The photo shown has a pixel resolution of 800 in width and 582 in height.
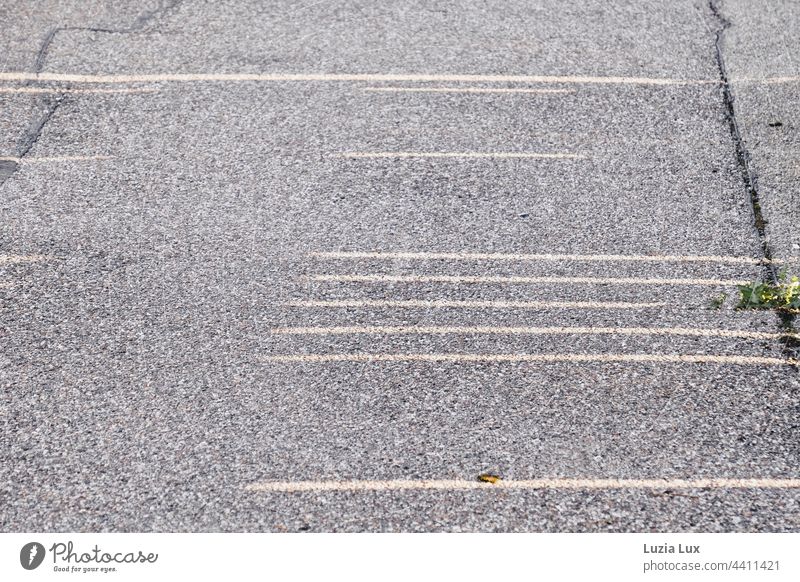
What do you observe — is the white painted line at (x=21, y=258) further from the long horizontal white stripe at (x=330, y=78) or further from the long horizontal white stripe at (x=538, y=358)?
the long horizontal white stripe at (x=330, y=78)

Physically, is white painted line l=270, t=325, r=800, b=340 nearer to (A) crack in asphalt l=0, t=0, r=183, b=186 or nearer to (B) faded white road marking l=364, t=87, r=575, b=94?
(A) crack in asphalt l=0, t=0, r=183, b=186

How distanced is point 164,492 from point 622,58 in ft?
17.5

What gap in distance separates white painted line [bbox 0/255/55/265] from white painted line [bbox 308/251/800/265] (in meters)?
1.51

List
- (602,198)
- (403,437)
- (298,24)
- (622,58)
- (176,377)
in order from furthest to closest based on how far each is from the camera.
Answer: (298,24) → (622,58) → (602,198) → (176,377) → (403,437)

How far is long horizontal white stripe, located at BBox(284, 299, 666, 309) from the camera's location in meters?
5.02

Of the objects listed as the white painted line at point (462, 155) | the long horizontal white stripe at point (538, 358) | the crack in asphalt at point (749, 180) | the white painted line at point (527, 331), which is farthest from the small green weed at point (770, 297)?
the white painted line at point (462, 155)

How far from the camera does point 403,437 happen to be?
425cm

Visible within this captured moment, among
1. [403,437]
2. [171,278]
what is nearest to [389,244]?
[171,278]

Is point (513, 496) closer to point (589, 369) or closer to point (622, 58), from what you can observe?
point (589, 369)

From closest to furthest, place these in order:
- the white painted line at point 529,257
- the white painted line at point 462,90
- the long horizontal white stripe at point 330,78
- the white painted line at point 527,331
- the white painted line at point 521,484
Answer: the white painted line at point 521,484 < the white painted line at point 527,331 < the white painted line at point 529,257 < the white painted line at point 462,90 < the long horizontal white stripe at point 330,78

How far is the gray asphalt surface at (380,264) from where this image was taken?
4.06 meters

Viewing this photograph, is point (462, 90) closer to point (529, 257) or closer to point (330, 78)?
point (330, 78)

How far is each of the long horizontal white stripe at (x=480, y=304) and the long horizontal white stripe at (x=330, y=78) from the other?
112 inches

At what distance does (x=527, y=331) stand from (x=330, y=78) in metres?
3.38
